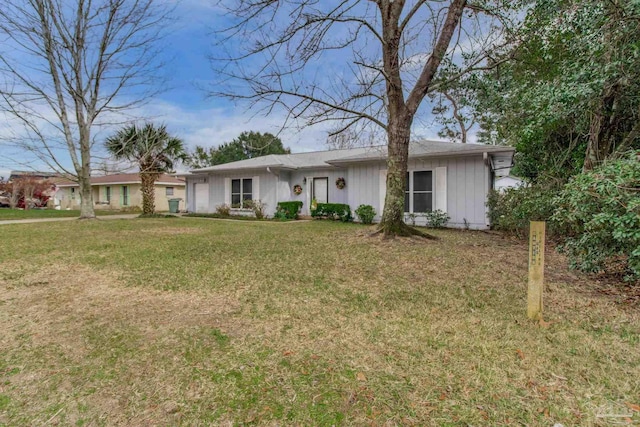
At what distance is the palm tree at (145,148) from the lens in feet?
56.1

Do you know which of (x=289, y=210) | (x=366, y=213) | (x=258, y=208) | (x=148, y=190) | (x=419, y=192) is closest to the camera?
(x=419, y=192)

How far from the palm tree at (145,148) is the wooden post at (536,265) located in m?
17.4

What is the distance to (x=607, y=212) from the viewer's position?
153 inches

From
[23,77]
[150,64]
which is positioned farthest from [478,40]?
[23,77]

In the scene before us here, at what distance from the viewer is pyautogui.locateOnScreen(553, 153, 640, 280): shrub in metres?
3.69

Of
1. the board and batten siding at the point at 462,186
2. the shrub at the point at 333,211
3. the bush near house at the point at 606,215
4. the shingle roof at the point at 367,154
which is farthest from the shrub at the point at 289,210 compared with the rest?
the bush near house at the point at 606,215

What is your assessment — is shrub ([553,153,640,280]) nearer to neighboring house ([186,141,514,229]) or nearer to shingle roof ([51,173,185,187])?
neighboring house ([186,141,514,229])

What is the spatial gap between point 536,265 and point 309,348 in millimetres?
2353

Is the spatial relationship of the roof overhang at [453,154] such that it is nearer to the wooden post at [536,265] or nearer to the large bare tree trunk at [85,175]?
the wooden post at [536,265]

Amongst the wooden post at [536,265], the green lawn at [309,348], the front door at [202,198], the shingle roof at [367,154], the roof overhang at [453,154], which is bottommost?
the green lawn at [309,348]

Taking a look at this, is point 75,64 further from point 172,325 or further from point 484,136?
point 484,136

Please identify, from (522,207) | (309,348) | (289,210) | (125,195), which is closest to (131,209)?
(125,195)

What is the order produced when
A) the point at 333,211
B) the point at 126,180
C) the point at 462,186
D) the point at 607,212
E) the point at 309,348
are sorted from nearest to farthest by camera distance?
the point at 309,348, the point at 607,212, the point at 462,186, the point at 333,211, the point at 126,180

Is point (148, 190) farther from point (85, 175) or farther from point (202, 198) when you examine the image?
point (85, 175)
